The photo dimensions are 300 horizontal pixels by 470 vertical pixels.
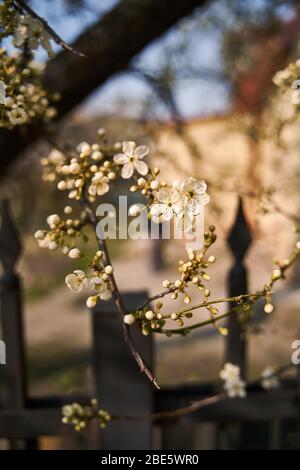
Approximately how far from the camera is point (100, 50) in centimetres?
199

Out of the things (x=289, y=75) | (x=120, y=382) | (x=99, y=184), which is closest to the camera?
(x=99, y=184)

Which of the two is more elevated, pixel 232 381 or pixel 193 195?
pixel 193 195

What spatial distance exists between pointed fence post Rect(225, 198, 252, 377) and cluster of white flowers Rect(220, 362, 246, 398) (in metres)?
0.16

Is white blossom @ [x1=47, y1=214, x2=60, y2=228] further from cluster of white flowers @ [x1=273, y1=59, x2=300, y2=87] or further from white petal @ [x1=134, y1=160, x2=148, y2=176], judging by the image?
cluster of white flowers @ [x1=273, y1=59, x2=300, y2=87]

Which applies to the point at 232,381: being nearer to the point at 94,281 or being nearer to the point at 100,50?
the point at 94,281

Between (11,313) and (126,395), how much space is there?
52 cm

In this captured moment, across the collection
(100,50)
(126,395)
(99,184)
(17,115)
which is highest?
(100,50)

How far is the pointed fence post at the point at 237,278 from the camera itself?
1.61 metres

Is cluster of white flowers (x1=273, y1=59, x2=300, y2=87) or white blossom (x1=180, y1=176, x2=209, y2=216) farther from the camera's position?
cluster of white flowers (x1=273, y1=59, x2=300, y2=87)

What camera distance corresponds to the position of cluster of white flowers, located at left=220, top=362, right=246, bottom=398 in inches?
56.9

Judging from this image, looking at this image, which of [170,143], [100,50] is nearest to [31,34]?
[100,50]

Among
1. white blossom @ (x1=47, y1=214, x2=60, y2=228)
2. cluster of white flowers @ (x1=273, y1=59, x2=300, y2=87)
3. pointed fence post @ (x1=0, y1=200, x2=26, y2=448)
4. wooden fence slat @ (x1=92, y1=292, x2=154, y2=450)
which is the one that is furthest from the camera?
pointed fence post @ (x1=0, y1=200, x2=26, y2=448)

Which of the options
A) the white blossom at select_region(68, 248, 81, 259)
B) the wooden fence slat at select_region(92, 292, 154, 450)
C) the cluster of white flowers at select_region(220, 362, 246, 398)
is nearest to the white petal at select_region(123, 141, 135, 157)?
the white blossom at select_region(68, 248, 81, 259)
